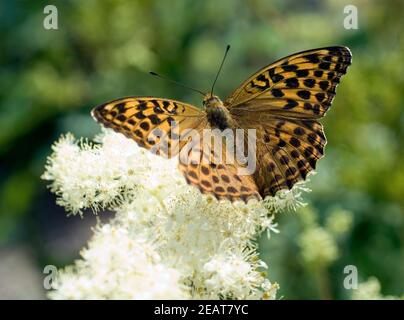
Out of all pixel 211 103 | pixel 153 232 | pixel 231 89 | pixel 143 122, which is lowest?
pixel 153 232

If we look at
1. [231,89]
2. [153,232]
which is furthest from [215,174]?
[231,89]

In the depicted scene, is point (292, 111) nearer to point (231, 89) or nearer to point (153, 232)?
point (153, 232)

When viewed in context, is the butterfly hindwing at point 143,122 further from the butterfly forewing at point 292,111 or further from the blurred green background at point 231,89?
the blurred green background at point 231,89

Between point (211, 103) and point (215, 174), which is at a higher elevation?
point (211, 103)

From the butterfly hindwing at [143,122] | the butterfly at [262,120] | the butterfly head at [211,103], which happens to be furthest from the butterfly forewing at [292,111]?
the butterfly hindwing at [143,122]

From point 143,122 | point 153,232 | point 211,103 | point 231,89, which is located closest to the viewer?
point 153,232

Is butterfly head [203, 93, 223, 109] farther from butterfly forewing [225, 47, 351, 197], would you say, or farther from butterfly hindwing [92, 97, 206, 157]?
butterfly hindwing [92, 97, 206, 157]
